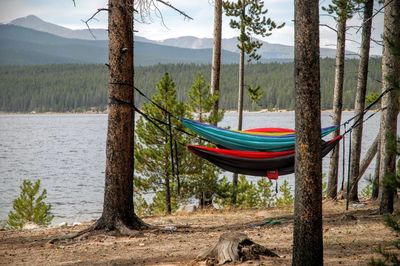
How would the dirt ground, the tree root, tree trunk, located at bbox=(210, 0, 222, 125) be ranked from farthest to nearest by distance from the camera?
tree trunk, located at bbox=(210, 0, 222, 125) < the tree root < the dirt ground

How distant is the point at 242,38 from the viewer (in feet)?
43.1

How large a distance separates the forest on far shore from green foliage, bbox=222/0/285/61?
70980 mm

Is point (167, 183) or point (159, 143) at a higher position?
point (159, 143)

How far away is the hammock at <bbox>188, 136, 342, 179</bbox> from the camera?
23.5ft

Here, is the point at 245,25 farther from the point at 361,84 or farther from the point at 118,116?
the point at 118,116

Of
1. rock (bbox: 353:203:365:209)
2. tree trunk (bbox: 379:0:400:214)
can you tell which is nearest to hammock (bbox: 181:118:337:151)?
tree trunk (bbox: 379:0:400:214)

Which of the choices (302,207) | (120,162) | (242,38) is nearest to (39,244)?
(120,162)

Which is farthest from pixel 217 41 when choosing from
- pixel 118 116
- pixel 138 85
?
pixel 138 85

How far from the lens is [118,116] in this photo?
6309mm

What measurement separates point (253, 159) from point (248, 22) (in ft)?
21.8

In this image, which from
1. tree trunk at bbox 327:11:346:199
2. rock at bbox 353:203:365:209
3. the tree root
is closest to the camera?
the tree root

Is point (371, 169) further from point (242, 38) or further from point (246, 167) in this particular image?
point (246, 167)

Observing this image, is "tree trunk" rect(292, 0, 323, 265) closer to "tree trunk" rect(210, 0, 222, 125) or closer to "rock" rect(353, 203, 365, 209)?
"rock" rect(353, 203, 365, 209)

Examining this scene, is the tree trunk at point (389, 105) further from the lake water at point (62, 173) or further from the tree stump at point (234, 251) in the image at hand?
the lake water at point (62, 173)
